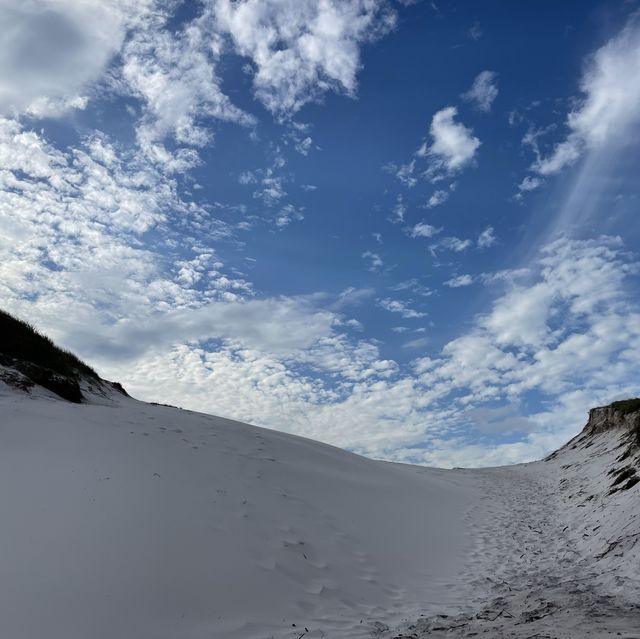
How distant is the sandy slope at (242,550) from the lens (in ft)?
17.7

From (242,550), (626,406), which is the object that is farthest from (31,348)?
(626,406)

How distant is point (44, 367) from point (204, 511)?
8.45 m

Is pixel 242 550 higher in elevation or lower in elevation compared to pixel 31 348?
lower

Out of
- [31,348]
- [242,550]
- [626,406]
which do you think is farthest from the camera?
[626,406]

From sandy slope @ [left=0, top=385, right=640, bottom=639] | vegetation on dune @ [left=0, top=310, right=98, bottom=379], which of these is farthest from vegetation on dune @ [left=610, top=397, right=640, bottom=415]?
vegetation on dune @ [left=0, top=310, right=98, bottom=379]

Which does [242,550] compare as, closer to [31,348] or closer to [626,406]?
[31,348]

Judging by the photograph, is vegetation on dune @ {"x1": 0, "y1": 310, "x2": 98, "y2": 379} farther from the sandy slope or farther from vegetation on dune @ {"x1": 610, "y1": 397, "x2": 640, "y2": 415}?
vegetation on dune @ {"x1": 610, "y1": 397, "x2": 640, "y2": 415}

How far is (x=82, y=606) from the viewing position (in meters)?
5.05

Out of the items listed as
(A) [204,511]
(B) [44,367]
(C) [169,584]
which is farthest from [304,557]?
(B) [44,367]

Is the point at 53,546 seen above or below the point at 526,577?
above

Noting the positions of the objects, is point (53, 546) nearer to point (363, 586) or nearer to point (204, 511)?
point (204, 511)

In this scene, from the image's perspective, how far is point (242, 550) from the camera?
733cm

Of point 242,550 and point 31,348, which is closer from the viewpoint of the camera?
point 242,550

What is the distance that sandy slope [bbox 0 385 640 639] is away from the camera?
5391mm
